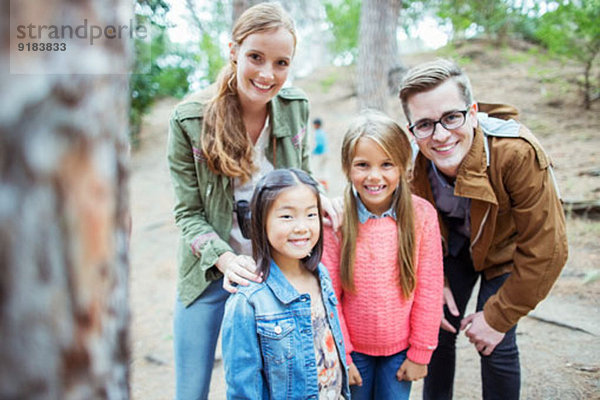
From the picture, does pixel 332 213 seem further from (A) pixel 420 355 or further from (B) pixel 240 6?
(B) pixel 240 6

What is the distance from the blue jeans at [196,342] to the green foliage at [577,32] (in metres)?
6.59

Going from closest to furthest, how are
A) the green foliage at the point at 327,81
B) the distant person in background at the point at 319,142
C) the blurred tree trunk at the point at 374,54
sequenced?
the blurred tree trunk at the point at 374,54
the distant person in background at the point at 319,142
the green foliage at the point at 327,81

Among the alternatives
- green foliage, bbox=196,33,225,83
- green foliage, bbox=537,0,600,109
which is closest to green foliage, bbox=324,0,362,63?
green foliage, bbox=196,33,225,83

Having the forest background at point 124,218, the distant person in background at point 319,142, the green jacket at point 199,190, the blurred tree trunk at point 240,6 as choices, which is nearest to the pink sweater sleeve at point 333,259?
the green jacket at point 199,190

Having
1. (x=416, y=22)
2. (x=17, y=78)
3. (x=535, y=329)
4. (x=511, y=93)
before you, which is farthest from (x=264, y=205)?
(x=416, y=22)

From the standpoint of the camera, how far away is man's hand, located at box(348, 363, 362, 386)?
2.00 metres

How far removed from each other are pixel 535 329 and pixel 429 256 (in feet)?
6.30

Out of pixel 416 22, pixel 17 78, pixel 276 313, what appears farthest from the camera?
pixel 416 22

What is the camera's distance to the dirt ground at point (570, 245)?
295cm

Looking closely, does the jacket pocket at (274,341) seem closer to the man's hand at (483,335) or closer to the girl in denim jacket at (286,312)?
the girl in denim jacket at (286,312)

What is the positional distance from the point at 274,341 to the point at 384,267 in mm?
632

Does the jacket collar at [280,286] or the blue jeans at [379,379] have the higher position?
the jacket collar at [280,286]

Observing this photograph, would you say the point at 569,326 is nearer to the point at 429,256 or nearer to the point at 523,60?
the point at 429,256

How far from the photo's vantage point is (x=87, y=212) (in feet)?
2.01
